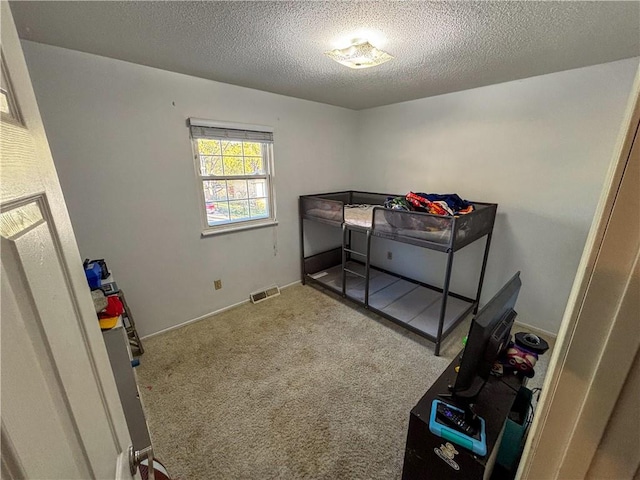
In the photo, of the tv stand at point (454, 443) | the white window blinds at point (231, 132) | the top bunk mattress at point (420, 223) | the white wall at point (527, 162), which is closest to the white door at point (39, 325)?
the tv stand at point (454, 443)

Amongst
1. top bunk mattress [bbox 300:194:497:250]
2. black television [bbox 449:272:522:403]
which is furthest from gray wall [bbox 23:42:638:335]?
black television [bbox 449:272:522:403]

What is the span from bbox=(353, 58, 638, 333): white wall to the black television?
175 centimetres

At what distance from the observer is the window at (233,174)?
259 cm

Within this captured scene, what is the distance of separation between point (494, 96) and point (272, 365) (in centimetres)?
328

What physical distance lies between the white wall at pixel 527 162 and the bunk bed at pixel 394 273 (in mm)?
229

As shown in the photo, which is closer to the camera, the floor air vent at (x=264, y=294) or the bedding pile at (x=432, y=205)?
the bedding pile at (x=432, y=205)

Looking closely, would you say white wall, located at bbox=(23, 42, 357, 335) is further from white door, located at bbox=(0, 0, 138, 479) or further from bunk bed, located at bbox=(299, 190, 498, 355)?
white door, located at bbox=(0, 0, 138, 479)

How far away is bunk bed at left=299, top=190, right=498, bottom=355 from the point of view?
89.0 inches

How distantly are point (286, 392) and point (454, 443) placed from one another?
1.27 metres

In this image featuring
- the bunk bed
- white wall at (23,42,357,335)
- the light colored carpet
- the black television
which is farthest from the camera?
the bunk bed

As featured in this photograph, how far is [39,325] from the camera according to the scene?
427 mm

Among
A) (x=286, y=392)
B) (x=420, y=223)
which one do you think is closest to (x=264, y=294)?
(x=286, y=392)

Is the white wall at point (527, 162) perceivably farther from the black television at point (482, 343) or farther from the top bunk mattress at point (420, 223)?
the black television at point (482, 343)

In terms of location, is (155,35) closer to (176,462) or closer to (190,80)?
(190,80)
